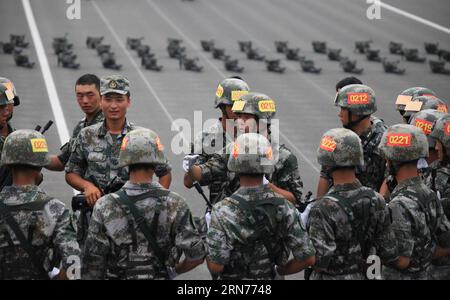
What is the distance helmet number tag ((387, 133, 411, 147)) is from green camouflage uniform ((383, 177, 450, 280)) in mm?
310

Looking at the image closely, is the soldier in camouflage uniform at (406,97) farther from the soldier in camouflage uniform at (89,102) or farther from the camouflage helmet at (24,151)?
the camouflage helmet at (24,151)

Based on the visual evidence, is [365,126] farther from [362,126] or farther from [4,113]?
[4,113]

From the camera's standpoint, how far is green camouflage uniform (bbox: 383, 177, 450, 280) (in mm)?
7285

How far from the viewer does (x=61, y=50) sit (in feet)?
79.7

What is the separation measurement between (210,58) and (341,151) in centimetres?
1858

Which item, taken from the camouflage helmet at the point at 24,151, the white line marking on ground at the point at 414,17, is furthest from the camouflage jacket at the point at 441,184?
the white line marking on ground at the point at 414,17

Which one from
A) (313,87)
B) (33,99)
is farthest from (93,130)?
(313,87)

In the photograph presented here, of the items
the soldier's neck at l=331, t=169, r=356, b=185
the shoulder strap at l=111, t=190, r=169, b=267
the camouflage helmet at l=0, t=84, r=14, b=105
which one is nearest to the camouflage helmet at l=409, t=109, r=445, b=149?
the soldier's neck at l=331, t=169, r=356, b=185

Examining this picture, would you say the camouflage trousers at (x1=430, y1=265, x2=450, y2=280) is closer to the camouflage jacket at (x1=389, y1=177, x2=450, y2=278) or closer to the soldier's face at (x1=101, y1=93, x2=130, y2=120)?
the camouflage jacket at (x1=389, y1=177, x2=450, y2=278)

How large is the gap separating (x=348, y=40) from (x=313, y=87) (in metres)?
5.72

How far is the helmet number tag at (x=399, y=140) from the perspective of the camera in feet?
24.9

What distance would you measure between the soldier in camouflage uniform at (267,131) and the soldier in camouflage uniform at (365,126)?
849mm

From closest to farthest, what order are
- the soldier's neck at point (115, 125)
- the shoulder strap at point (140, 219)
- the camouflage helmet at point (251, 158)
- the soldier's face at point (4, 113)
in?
1. the shoulder strap at point (140, 219)
2. the camouflage helmet at point (251, 158)
3. the soldier's neck at point (115, 125)
4. the soldier's face at point (4, 113)

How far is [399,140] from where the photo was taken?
25.0ft
